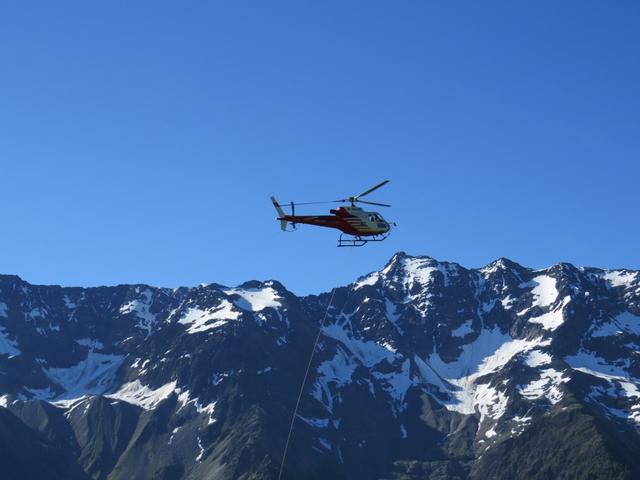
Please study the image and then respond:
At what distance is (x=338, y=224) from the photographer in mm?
193000

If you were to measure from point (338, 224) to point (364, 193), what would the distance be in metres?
8.39

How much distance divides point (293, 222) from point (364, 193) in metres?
15.5

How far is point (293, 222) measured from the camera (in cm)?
19512

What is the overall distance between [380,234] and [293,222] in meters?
16.7

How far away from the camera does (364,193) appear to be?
7441 inches

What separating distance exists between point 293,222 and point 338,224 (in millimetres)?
8804

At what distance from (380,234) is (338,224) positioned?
818 cm

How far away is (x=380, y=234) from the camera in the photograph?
635 ft
